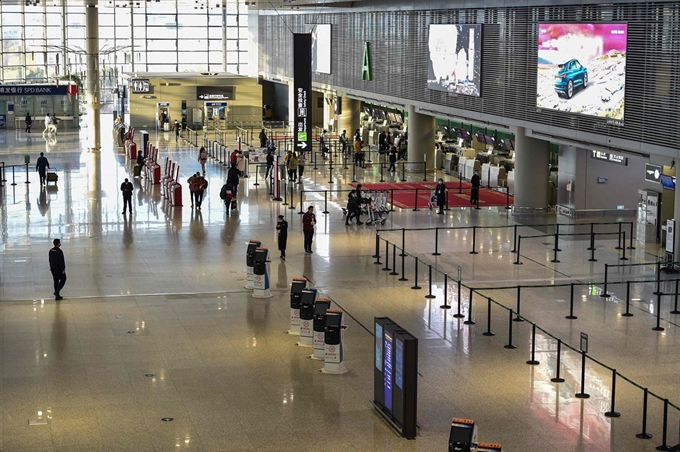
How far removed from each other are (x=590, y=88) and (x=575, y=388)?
14.6 metres

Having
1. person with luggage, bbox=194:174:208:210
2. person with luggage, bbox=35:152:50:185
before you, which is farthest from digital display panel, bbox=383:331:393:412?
person with luggage, bbox=35:152:50:185

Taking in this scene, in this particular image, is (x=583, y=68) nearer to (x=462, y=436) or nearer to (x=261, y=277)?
(x=261, y=277)

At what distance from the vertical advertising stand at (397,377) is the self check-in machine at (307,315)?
126 inches

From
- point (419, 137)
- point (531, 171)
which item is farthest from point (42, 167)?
point (531, 171)

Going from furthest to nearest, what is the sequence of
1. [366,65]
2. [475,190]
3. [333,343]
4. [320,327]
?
[366,65] < [475,190] < [320,327] < [333,343]

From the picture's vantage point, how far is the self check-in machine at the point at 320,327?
53.8 feet

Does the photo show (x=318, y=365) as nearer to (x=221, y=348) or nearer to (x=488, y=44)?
(x=221, y=348)

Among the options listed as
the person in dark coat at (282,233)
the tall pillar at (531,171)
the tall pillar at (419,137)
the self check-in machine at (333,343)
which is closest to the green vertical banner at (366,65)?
the tall pillar at (419,137)

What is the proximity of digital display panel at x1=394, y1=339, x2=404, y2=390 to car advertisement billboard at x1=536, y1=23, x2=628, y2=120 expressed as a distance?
602 inches

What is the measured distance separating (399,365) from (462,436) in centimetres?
223

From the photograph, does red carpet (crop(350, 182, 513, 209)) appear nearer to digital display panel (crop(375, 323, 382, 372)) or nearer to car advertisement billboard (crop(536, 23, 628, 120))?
car advertisement billboard (crop(536, 23, 628, 120))

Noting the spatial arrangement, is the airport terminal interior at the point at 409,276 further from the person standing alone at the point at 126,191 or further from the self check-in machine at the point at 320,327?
the person standing alone at the point at 126,191

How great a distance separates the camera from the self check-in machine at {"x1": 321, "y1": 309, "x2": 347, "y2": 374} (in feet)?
52.1

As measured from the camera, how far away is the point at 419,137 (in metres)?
43.8
